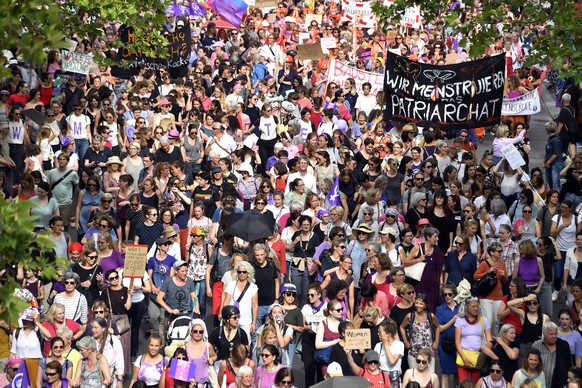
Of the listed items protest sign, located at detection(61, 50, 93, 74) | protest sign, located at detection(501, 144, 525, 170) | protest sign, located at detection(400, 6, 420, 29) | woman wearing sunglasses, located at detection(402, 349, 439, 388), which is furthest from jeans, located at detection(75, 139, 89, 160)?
protest sign, located at detection(400, 6, 420, 29)

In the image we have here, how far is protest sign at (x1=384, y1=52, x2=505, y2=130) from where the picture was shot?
21031 mm

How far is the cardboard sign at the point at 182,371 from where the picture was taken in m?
13.3

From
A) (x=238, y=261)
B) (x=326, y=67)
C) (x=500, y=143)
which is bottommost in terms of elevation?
(x=238, y=261)

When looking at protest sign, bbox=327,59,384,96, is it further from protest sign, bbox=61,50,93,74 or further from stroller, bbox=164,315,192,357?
stroller, bbox=164,315,192,357

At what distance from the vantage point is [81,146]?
20.6 meters

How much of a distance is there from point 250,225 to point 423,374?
3222mm

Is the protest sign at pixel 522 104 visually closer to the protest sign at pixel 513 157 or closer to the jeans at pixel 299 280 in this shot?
the protest sign at pixel 513 157

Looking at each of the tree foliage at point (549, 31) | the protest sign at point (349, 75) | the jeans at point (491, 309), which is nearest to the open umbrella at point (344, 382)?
the jeans at point (491, 309)

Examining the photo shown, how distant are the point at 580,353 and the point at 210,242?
481 cm

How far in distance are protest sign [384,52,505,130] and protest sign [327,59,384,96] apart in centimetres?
493

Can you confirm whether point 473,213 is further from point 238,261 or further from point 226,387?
point 226,387

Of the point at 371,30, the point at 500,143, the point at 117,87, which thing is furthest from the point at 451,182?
the point at 371,30

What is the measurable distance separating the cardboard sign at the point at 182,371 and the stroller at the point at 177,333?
578 millimetres

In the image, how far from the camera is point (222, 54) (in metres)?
28.7
